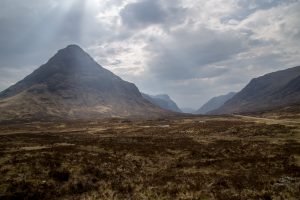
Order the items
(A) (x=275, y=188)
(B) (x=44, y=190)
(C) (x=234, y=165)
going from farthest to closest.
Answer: (C) (x=234, y=165), (B) (x=44, y=190), (A) (x=275, y=188)

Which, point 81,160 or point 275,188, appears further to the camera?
point 81,160

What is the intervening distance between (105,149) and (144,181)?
16835 mm

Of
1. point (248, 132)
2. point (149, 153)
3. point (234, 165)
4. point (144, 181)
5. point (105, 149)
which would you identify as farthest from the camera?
A: point (248, 132)

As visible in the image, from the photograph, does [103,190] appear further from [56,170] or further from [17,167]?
[17,167]

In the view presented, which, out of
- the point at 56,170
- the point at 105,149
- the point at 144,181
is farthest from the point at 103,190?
the point at 105,149

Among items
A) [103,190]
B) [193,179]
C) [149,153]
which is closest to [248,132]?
[149,153]

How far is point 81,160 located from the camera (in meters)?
31.7

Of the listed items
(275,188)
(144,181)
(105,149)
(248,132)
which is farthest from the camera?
(248,132)

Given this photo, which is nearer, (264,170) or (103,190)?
Answer: (103,190)

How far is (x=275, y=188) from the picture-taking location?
21766 millimetres

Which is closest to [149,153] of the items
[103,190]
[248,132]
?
[103,190]

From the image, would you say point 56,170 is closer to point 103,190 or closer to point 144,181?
point 103,190

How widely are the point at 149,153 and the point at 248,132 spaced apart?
31.0 meters

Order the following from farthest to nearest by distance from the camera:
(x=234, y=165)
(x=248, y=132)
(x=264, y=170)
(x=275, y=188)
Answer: (x=248, y=132), (x=234, y=165), (x=264, y=170), (x=275, y=188)
